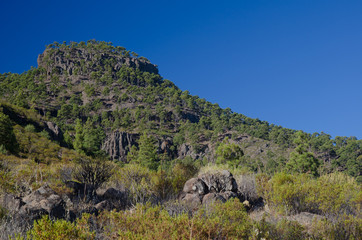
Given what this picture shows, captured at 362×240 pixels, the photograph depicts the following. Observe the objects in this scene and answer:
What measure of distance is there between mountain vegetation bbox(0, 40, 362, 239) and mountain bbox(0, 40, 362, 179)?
55 centimetres

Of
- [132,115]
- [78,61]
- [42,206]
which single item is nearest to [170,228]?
[42,206]

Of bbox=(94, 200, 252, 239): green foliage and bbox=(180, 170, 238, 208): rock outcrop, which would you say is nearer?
bbox=(94, 200, 252, 239): green foliage

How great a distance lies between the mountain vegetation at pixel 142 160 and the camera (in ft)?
18.1

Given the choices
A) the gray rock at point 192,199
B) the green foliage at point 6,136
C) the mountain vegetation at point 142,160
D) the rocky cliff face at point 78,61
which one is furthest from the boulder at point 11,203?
the rocky cliff face at point 78,61

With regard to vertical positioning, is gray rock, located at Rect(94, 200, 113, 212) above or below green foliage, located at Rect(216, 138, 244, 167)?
below

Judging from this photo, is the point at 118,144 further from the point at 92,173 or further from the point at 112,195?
the point at 112,195

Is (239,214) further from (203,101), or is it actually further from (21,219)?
(203,101)

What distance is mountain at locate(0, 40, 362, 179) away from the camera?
3039 inches

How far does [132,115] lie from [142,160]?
186 feet

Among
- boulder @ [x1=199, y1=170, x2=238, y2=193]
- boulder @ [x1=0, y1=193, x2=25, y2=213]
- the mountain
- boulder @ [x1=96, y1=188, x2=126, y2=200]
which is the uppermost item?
the mountain

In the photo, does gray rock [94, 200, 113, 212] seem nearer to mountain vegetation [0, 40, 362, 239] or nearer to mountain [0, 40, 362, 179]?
mountain vegetation [0, 40, 362, 239]

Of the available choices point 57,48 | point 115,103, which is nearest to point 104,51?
point 57,48

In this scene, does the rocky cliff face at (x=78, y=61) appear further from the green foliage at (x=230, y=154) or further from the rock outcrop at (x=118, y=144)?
the green foliage at (x=230, y=154)

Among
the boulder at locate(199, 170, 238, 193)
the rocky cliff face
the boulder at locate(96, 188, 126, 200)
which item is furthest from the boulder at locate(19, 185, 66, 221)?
the rocky cliff face
